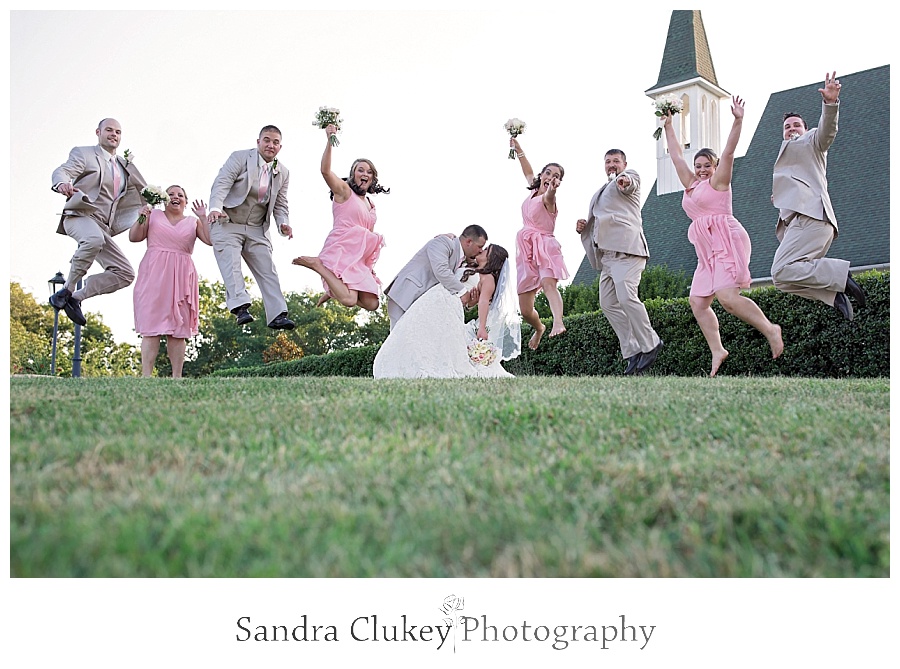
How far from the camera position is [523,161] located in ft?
30.2

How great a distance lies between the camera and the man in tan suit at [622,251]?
8570 mm

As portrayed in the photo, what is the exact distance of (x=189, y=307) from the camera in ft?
29.2

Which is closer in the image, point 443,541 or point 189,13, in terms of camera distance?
point 443,541

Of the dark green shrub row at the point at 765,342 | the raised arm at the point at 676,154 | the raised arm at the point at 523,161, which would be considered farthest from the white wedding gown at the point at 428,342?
the dark green shrub row at the point at 765,342

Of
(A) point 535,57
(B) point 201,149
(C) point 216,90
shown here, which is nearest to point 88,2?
(A) point 535,57

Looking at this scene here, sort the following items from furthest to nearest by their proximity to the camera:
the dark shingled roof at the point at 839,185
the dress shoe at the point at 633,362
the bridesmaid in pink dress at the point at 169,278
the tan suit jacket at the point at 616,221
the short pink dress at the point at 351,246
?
the dark shingled roof at the point at 839,185
the dress shoe at the point at 633,362
the bridesmaid in pink dress at the point at 169,278
the tan suit jacket at the point at 616,221
the short pink dress at the point at 351,246

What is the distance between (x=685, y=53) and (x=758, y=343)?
24.5m

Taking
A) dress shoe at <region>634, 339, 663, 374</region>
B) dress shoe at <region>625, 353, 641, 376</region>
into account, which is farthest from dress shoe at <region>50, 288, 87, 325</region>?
dress shoe at <region>634, 339, 663, 374</region>

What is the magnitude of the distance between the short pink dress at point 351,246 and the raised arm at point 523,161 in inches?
76.2

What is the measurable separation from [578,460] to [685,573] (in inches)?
34.8

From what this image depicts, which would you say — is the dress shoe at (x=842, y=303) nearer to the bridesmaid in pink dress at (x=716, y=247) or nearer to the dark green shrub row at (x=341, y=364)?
the bridesmaid in pink dress at (x=716, y=247)
